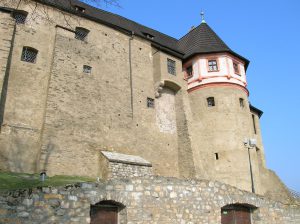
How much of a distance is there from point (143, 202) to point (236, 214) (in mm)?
3683

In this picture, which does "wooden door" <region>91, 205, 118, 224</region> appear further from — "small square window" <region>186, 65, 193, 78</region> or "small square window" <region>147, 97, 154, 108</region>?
"small square window" <region>186, 65, 193, 78</region>

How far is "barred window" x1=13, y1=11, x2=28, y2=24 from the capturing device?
19.2 metres

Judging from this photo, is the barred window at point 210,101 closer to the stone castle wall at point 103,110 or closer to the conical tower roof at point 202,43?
the stone castle wall at point 103,110

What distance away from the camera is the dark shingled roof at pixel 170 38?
23.5 m

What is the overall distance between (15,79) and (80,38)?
215 inches

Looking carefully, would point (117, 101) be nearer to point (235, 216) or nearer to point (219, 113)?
point (219, 113)

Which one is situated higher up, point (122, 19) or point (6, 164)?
point (122, 19)

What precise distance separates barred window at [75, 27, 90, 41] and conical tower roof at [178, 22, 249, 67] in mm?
8222

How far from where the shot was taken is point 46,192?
8.76 meters

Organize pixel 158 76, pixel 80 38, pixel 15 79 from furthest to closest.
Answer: pixel 158 76
pixel 80 38
pixel 15 79

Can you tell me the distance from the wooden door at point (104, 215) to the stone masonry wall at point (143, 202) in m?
0.24

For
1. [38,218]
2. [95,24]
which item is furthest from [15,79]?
[38,218]

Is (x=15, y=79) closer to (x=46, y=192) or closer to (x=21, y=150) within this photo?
(x=21, y=150)

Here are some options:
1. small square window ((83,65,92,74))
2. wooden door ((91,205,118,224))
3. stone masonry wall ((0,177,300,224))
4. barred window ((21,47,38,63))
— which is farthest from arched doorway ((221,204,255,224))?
barred window ((21,47,38,63))
